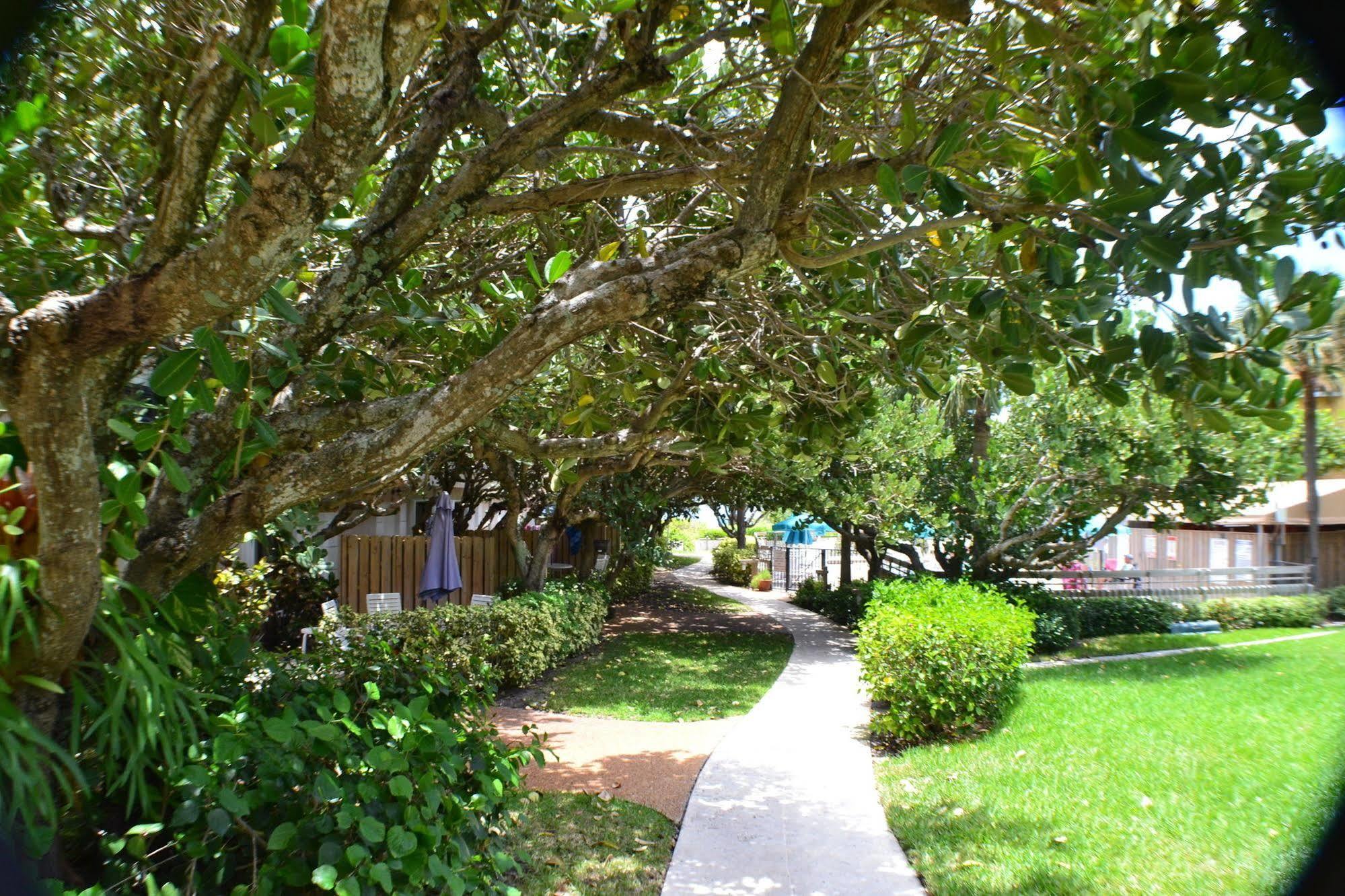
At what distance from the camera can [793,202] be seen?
3.90m

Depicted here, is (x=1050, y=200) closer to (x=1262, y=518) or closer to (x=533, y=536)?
(x=533, y=536)

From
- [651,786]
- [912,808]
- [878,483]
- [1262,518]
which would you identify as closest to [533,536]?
[878,483]

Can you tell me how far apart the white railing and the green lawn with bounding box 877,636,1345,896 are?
285 inches

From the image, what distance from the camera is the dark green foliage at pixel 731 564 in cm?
3112

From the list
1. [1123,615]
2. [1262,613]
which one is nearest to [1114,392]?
Answer: [1123,615]

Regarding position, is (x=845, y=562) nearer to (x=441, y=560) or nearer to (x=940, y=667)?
(x=441, y=560)

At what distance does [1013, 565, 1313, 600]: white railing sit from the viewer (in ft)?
59.0

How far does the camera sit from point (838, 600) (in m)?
19.7

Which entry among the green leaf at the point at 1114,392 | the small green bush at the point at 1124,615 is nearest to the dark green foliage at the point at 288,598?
the green leaf at the point at 1114,392

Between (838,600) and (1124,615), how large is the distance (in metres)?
6.12

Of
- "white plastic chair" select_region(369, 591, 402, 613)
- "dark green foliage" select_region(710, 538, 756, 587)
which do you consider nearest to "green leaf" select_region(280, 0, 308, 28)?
"white plastic chair" select_region(369, 591, 402, 613)

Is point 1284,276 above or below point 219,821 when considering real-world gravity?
above

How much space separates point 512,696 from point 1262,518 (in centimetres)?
1976

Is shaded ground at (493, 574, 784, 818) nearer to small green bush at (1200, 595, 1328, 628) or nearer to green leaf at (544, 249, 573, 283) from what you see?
green leaf at (544, 249, 573, 283)
